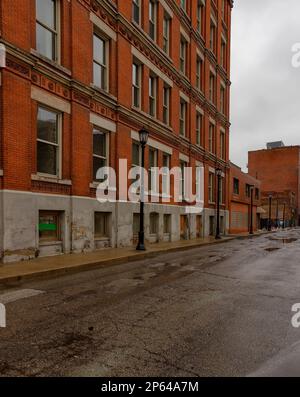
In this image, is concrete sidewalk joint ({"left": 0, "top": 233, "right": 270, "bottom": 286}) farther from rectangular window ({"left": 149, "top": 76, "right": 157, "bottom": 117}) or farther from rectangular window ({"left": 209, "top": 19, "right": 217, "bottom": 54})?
rectangular window ({"left": 209, "top": 19, "right": 217, "bottom": 54})

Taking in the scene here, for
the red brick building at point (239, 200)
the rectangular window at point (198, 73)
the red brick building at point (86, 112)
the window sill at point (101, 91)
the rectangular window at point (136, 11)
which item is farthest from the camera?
the red brick building at point (239, 200)

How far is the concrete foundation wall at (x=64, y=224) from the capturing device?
1026 cm

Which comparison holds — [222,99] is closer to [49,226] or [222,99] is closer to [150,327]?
[49,226]

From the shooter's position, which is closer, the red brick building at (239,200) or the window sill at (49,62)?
the window sill at (49,62)

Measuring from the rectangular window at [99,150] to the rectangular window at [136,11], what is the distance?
706 centimetres

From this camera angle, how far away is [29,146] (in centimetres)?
1116

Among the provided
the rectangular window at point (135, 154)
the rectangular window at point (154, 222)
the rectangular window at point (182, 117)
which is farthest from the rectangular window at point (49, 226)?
the rectangular window at point (182, 117)

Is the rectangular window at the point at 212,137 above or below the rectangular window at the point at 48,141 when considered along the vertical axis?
above

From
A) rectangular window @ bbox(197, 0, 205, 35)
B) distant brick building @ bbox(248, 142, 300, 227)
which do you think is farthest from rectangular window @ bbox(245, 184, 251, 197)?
distant brick building @ bbox(248, 142, 300, 227)

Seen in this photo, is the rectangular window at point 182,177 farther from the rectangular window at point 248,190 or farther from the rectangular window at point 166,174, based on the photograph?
the rectangular window at point 248,190

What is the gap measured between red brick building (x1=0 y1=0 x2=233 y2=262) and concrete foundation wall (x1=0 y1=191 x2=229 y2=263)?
37 millimetres

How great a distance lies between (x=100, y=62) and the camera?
15383 mm

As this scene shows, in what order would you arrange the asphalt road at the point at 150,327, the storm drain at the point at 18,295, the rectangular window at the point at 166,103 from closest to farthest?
the asphalt road at the point at 150,327
the storm drain at the point at 18,295
the rectangular window at the point at 166,103

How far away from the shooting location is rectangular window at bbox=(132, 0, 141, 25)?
58.3ft
